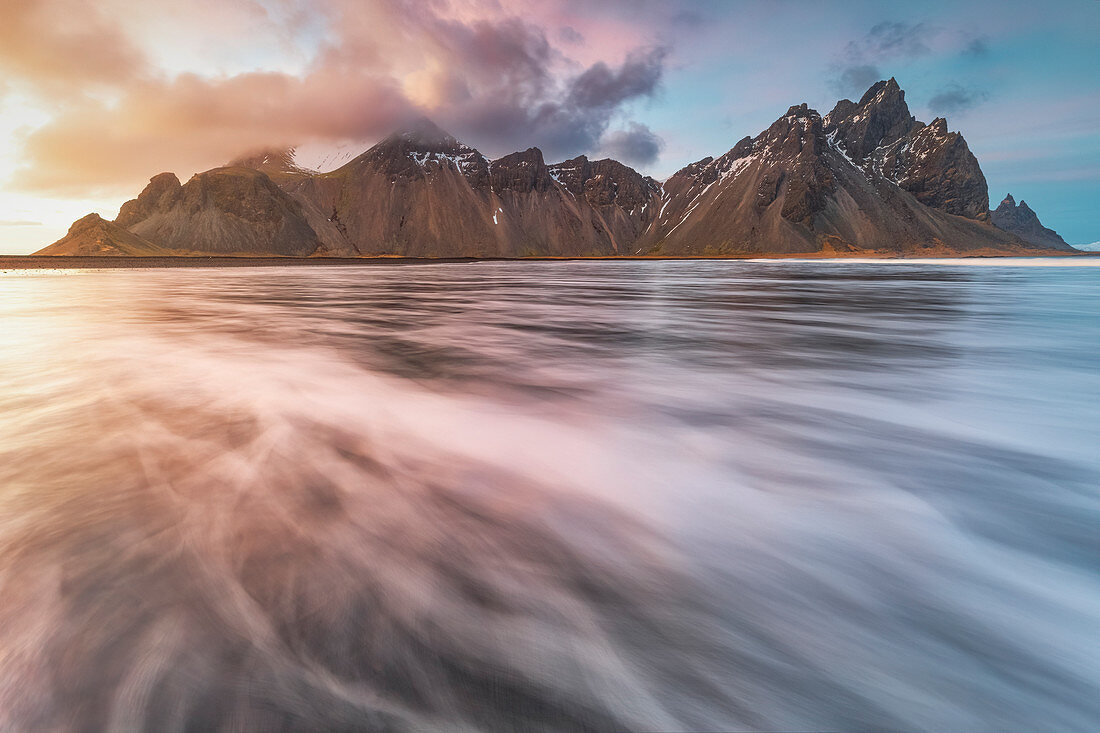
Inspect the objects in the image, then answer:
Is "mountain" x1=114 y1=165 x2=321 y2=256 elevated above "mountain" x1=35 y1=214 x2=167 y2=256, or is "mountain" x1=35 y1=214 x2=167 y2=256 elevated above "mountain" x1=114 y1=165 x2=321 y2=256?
"mountain" x1=114 y1=165 x2=321 y2=256

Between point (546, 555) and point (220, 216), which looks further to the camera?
point (220, 216)

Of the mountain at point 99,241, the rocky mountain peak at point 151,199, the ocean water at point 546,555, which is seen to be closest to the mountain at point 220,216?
the rocky mountain peak at point 151,199

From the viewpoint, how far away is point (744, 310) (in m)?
17.2

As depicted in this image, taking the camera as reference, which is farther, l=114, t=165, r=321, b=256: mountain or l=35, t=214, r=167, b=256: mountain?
l=114, t=165, r=321, b=256: mountain

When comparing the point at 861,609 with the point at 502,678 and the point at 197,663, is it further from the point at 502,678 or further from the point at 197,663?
the point at 197,663

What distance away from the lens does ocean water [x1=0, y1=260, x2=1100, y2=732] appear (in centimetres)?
177

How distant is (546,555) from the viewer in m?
2.71

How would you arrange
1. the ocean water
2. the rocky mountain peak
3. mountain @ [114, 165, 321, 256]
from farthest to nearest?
1. the rocky mountain peak
2. mountain @ [114, 165, 321, 256]
3. the ocean water

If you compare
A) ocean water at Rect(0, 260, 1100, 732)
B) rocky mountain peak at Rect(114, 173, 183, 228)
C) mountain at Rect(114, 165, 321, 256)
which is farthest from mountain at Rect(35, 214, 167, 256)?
ocean water at Rect(0, 260, 1100, 732)

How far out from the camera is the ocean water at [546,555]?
1767 millimetres

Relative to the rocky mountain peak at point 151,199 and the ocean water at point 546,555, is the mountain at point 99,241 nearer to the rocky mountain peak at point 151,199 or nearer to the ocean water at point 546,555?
the rocky mountain peak at point 151,199

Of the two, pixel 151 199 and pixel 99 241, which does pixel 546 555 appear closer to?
pixel 99 241

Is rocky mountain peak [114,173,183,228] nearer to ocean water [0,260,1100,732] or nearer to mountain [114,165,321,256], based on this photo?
mountain [114,165,321,256]

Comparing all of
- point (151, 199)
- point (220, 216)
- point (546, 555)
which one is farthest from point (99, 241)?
point (546, 555)
